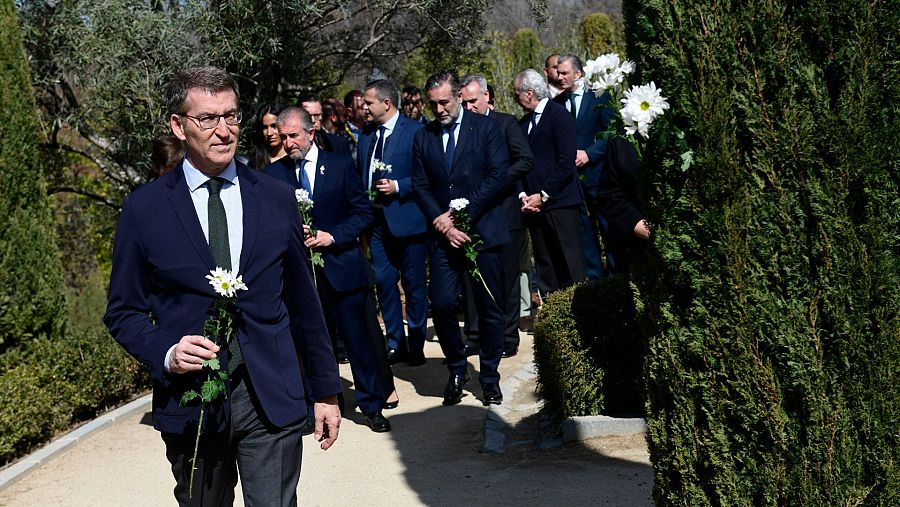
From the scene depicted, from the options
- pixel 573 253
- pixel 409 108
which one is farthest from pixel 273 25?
pixel 573 253

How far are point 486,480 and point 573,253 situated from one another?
3.56 m

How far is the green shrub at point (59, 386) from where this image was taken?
7758mm

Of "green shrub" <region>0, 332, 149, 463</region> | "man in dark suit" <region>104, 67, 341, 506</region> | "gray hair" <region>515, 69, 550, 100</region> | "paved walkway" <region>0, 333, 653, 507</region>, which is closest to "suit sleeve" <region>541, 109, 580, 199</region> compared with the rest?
"gray hair" <region>515, 69, 550, 100</region>

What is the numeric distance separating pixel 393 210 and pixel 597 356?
2.78 meters

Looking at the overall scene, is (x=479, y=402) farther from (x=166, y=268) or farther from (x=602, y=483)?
(x=166, y=268)

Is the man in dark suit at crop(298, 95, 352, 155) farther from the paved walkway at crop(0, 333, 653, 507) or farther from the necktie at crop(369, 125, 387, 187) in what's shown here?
the paved walkway at crop(0, 333, 653, 507)

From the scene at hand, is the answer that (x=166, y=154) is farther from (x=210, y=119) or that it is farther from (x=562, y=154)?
(x=562, y=154)

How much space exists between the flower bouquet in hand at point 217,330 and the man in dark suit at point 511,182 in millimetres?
4586

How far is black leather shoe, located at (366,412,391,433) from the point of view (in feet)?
24.9

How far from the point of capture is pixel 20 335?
346 inches

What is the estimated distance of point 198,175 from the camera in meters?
3.83

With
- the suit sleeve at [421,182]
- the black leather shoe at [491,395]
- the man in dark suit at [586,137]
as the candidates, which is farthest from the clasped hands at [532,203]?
the black leather shoe at [491,395]

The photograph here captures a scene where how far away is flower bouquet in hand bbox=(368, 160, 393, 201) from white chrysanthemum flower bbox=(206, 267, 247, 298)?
5381 millimetres

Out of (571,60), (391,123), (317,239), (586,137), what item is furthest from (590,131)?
(317,239)
